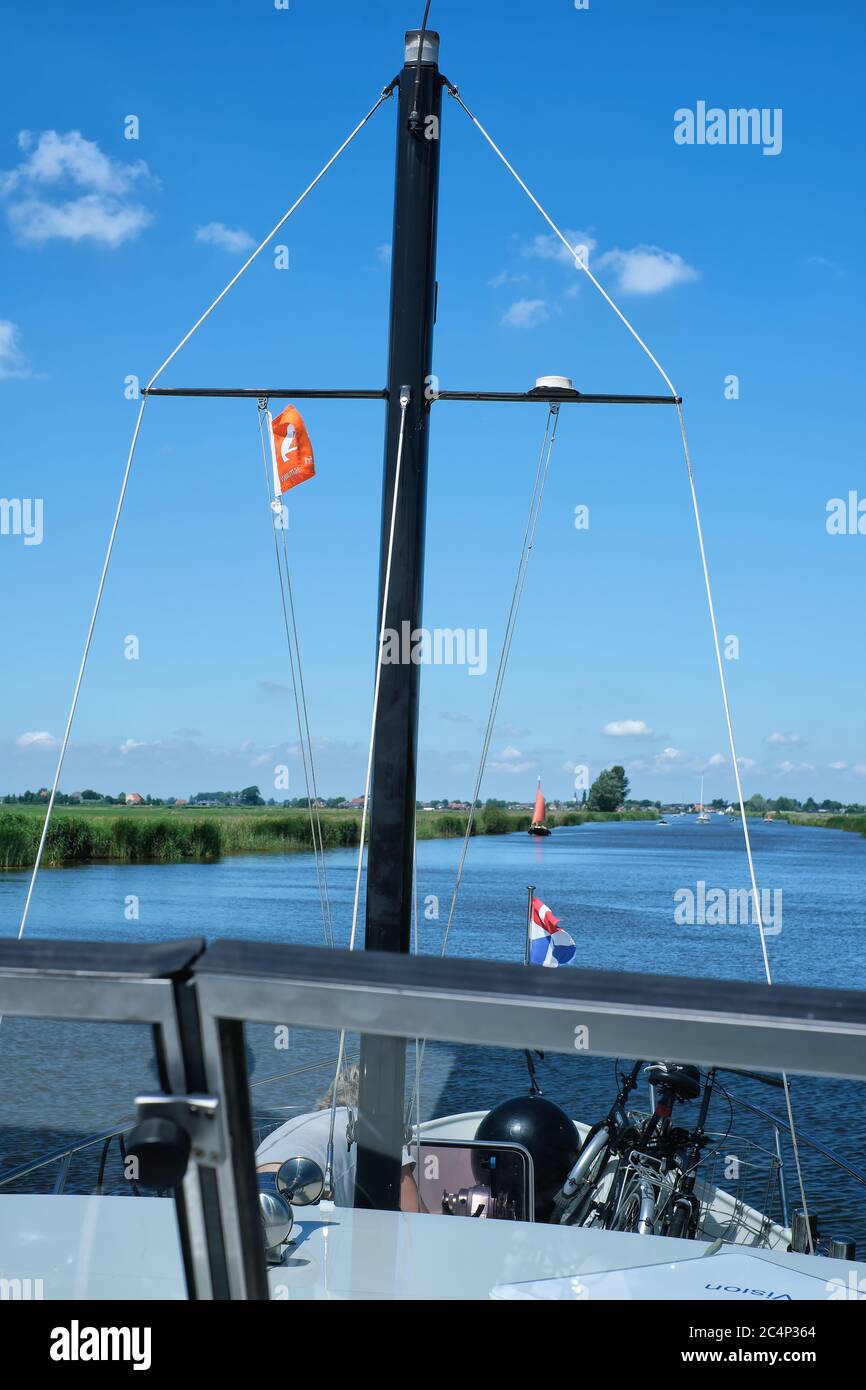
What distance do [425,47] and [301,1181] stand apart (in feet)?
13.0

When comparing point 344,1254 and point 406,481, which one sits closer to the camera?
point 344,1254

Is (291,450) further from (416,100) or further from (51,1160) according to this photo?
(51,1160)

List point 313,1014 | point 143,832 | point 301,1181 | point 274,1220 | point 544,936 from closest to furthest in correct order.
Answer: point 313,1014 → point 274,1220 → point 301,1181 → point 544,936 → point 143,832

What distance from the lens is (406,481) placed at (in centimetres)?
409

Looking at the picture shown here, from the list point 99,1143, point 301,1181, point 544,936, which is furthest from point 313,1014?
point 544,936

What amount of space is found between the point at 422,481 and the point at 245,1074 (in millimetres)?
Result: 3266

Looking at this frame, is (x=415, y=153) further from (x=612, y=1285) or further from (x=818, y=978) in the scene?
(x=818, y=978)

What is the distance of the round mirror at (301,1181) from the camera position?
1.68 metres

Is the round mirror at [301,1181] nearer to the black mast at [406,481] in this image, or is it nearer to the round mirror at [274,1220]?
the round mirror at [274,1220]

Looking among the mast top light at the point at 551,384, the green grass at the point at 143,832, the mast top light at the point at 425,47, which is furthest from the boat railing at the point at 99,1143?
the green grass at the point at 143,832

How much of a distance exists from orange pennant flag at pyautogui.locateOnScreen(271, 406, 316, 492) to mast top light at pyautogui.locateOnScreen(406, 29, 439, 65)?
1.40 meters

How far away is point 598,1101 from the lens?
2.59 m

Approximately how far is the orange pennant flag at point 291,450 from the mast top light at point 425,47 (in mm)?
1396
